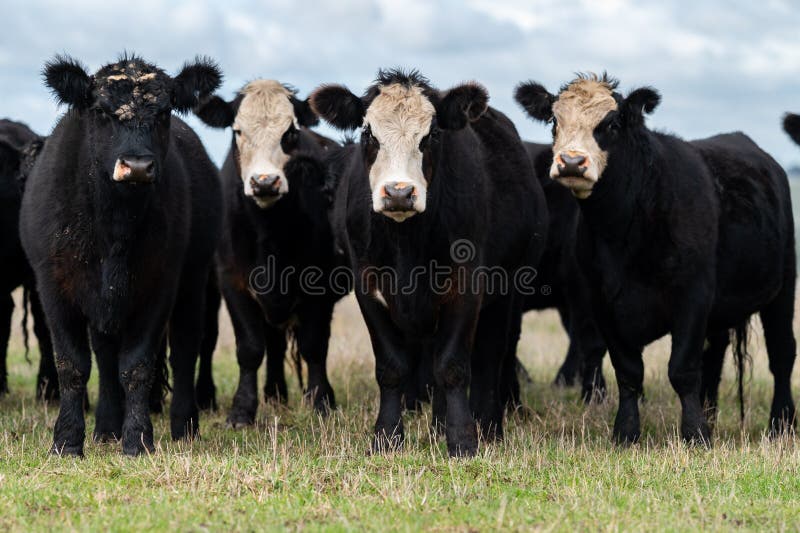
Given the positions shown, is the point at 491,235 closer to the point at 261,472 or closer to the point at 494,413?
the point at 494,413

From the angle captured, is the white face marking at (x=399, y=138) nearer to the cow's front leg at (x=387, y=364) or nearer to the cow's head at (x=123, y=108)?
the cow's front leg at (x=387, y=364)

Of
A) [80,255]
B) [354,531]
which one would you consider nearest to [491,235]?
[80,255]

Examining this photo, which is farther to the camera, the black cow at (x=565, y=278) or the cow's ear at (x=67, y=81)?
the black cow at (x=565, y=278)

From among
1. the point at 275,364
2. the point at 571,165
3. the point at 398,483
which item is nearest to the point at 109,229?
the point at 398,483

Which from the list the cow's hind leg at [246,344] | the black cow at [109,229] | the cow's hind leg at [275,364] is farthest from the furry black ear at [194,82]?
the cow's hind leg at [275,364]

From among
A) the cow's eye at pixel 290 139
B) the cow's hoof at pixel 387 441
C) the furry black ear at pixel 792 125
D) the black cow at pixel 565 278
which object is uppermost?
the furry black ear at pixel 792 125

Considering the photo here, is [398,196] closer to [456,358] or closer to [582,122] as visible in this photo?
[456,358]

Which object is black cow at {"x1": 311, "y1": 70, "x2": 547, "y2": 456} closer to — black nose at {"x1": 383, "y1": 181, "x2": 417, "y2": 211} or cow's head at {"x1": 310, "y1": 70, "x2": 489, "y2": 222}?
cow's head at {"x1": 310, "y1": 70, "x2": 489, "y2": 222}

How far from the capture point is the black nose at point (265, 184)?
951 cm

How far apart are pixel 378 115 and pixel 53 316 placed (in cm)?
241

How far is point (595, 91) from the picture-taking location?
879 cm

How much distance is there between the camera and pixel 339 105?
823 centimetres

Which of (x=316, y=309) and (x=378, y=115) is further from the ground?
(x=378, y=115)

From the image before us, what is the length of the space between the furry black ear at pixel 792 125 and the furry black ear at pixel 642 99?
7.31 ft
